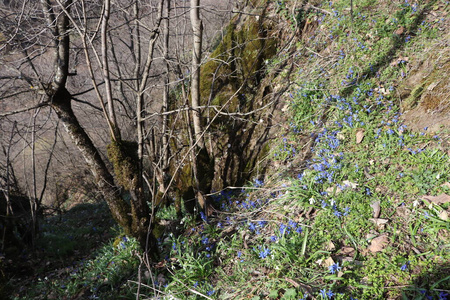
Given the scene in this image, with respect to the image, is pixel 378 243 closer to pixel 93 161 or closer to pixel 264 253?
pixel 264 253

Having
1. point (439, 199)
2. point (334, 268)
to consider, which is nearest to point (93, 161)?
point (334, 268)

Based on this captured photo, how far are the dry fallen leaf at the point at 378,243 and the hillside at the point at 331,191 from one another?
11mm

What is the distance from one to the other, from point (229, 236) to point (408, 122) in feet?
7.57

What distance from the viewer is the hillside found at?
2.21m

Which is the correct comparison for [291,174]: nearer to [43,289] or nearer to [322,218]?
[322,218]

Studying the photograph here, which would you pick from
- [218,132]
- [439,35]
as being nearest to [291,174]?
[218,132]

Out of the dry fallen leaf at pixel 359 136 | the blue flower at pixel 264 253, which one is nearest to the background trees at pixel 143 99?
the blue flower at pixel 264 253

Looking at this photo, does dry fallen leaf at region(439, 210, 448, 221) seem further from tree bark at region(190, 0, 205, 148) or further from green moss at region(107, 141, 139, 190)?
green moss at region(107, 141, 139, 190)

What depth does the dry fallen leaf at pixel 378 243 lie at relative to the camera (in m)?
2.24

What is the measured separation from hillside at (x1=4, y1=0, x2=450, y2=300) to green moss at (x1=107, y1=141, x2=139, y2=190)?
1.01 m

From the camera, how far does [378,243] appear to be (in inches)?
89.0

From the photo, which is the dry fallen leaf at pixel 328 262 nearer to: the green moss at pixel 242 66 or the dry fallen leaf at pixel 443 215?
the dry fallen leaf at pixel 443 215

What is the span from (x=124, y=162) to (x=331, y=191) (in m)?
2.31

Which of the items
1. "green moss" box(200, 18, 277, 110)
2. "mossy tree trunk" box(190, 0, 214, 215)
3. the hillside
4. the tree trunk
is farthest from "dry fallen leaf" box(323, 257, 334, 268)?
"green moss" box(200, 18, 277, 110)
